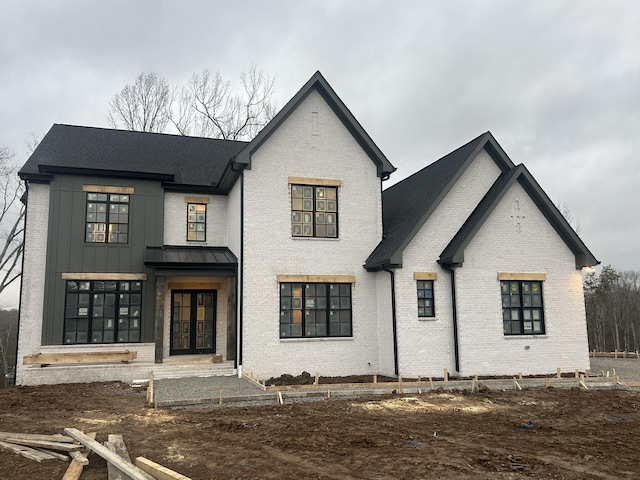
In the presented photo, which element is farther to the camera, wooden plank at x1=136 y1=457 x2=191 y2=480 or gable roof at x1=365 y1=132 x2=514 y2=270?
gable roof at x1=365 y1=132 x2=514 y2=270

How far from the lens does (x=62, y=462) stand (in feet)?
24.0

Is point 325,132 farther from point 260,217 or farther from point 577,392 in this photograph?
point 577,392

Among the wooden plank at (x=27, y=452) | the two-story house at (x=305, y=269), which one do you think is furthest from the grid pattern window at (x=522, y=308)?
the wooden plank at (x=27, y=452)

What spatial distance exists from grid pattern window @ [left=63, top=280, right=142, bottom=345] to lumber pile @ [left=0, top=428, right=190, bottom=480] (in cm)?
816

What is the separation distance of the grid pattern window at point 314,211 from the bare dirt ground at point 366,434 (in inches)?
252

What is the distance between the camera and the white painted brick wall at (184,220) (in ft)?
59.5

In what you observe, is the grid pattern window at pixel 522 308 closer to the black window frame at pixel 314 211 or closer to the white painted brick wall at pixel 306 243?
the white painted brick wall at pixel 306 243

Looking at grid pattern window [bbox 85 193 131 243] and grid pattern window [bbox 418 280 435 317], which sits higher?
grid pattern window [bbox 85 193 131 243]

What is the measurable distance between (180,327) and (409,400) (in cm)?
915

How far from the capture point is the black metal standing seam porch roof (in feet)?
53.4

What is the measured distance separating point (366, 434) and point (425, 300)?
7891 millimetres

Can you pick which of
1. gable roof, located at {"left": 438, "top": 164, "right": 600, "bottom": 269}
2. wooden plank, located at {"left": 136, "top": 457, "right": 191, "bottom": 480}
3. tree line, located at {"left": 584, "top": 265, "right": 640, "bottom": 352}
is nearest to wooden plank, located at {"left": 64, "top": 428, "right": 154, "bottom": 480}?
wooden plank, located at {"left": 136, "top": 457, "right": 191, "bottom": 480}

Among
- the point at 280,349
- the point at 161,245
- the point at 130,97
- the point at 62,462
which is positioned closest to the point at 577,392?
the point at 280,349

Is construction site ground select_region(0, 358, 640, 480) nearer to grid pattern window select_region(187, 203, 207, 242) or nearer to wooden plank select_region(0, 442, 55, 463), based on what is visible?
wooden plank select_region(0, 442, 55, 463)
